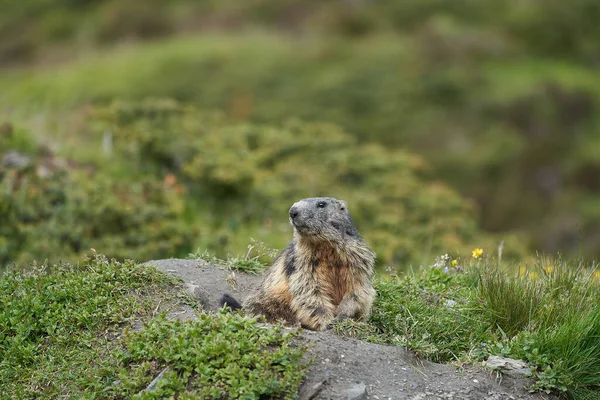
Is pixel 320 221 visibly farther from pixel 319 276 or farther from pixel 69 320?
pixel 69 320

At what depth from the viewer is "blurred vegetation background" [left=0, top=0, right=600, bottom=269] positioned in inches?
496

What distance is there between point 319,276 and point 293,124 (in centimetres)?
1059

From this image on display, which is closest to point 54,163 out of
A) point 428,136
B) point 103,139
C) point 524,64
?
point 103,139

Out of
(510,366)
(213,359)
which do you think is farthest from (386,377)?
(213,359)

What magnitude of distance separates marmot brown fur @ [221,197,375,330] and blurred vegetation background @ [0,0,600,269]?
15.4ft

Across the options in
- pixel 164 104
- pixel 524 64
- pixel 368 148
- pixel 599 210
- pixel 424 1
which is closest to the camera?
pixel 164 104

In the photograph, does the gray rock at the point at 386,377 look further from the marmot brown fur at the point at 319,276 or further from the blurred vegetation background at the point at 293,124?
the blurred vegetation background at the point at 293,124

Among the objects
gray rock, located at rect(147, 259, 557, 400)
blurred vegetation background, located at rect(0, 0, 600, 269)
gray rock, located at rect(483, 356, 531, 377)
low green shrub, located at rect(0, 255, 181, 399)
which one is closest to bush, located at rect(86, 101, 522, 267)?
blurred vegetation background, located at rect(0, 0, 600, 269)

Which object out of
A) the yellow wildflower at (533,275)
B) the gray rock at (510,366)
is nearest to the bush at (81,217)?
the yellow wildflower at (533,275)

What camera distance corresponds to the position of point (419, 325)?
6.67 meters

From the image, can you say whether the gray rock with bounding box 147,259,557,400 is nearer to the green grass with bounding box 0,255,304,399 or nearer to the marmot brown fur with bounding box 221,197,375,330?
the green grass with bounding box 0,255,304,399

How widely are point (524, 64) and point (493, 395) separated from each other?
1900 cm

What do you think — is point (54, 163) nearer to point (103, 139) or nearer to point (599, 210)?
point (103, 139)

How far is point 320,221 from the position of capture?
267 inches
